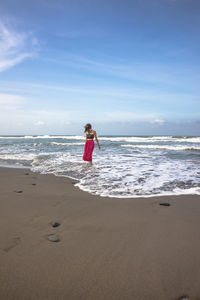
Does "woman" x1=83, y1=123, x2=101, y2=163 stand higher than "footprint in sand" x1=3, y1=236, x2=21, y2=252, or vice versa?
"woman" x1=83, y1=123, x2=101, y2=163

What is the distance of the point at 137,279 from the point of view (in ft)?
5.42

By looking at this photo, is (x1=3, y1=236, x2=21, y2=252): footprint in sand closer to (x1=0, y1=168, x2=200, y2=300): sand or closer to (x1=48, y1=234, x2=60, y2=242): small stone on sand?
(x1=0, y1=168, x2=200, y2=300): sand

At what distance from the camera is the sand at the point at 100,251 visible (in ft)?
5.04

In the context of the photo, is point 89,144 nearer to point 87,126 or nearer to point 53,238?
point 87,126

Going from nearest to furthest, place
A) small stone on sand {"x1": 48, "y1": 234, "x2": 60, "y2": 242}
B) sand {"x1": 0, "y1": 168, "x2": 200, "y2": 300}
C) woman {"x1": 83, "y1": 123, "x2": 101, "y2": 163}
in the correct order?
1. sand {"x1": 0, "y1": 168, "x2": 200, "y2": 300}
2. small stone on sand {"x1": 48, "y1": 234, "x2": 60, "y2": 242}
3. woman {"x1": 83, "y1": 123, "x2": 101, "y2": 163}

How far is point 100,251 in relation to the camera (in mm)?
2041

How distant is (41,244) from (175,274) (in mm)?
1371

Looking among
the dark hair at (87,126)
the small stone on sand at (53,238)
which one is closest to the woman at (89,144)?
the dark hair at (87,126)

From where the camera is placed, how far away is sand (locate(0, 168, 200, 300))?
154cm

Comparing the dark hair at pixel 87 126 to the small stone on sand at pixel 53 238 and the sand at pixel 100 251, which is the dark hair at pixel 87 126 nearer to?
the sand at pixel 100 251

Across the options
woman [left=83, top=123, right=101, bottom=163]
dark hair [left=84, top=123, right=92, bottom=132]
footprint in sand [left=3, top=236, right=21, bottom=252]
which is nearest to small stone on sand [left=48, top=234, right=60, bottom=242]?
footprint in sand [left=3, top=236, right=21, bottom=252]

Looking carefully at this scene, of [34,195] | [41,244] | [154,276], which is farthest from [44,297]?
[34,195]

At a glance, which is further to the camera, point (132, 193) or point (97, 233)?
point (132, 193)

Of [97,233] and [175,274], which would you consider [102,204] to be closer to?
[97,233]
